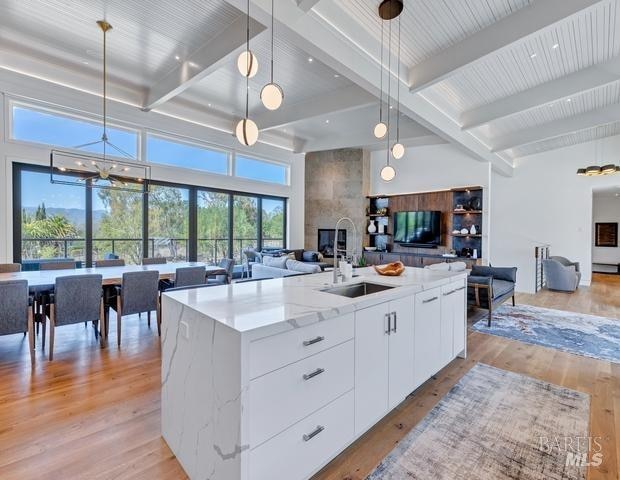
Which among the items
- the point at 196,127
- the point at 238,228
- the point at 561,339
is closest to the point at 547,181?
the point at 561,339

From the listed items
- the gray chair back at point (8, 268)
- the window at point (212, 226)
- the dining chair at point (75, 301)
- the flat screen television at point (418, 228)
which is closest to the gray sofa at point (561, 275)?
the flat screen television at point (418, 228)

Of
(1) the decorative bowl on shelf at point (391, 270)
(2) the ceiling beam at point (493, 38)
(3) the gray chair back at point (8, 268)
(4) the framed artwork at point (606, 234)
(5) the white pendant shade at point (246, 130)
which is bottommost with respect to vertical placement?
(3) the gray chair back at point (8, 268)

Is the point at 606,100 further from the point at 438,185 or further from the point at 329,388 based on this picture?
the point at 329,388

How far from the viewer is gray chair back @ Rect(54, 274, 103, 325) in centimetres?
321

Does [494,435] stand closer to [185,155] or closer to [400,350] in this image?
[400,350]

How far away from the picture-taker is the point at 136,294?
148 inches

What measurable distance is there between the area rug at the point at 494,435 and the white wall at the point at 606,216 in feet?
36.7

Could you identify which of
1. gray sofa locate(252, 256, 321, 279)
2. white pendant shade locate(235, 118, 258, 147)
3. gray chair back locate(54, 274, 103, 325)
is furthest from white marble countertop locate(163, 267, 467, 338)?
gray sofa locate(252, 256, 321, 279)

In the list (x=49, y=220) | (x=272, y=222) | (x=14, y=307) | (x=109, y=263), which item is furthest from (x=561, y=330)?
(x=49, y=220)

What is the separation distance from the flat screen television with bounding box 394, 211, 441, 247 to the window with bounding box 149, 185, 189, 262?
19.0 ft

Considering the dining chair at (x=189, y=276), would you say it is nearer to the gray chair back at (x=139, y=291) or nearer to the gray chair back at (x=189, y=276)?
the gray chair back at (x=189, y=276)

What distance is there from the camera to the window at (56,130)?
16.8 ft

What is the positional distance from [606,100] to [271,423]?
7.87m

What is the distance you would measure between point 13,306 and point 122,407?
5.43 feet
